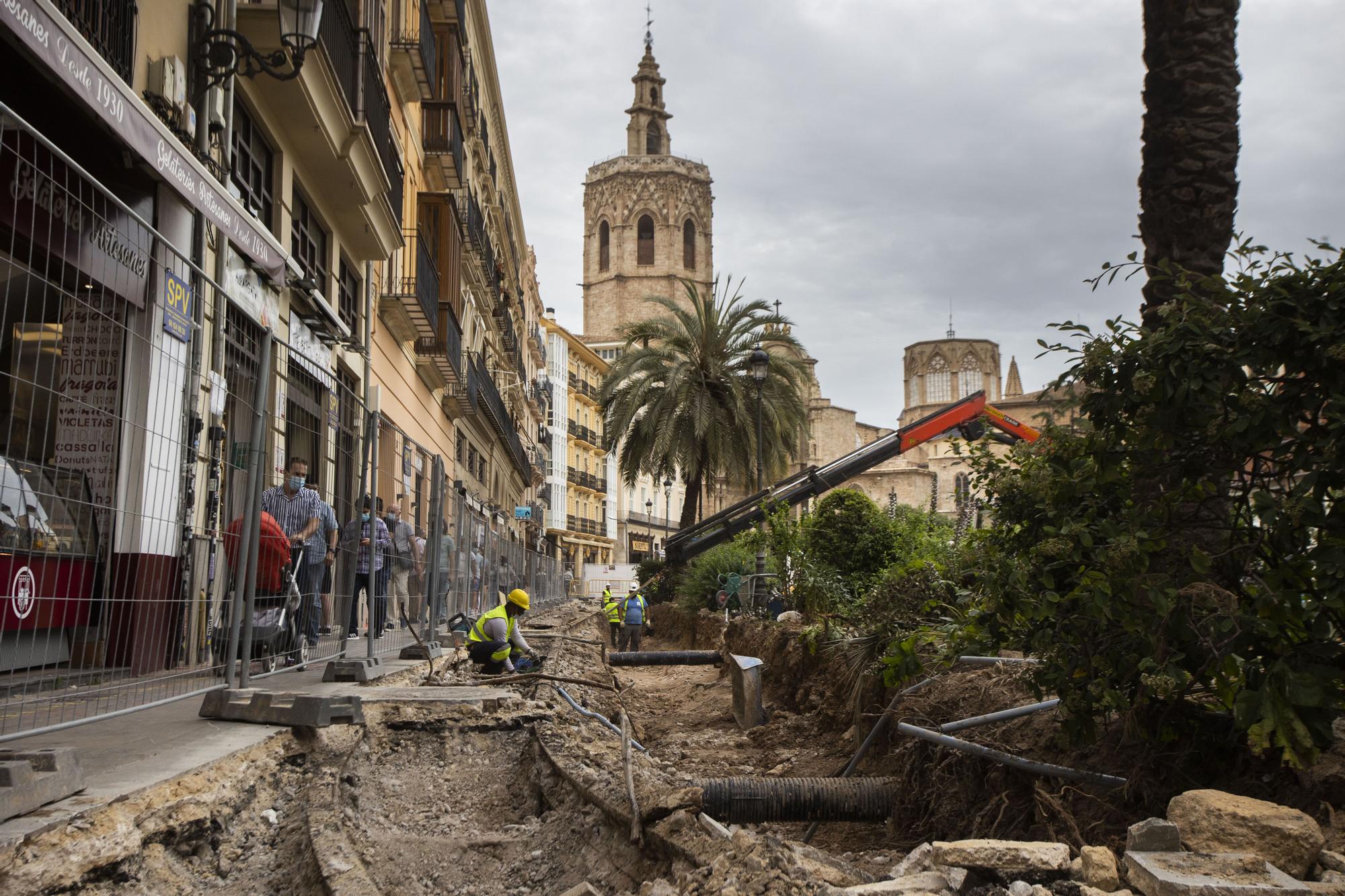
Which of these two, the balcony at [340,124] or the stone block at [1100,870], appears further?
the balcony at [340,124]

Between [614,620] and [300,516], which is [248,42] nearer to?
[300,516]

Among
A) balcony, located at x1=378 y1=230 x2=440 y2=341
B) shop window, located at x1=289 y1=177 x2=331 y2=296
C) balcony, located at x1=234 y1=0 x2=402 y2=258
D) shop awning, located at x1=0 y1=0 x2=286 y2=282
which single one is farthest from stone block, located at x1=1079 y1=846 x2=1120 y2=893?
balcony, located at x1=378 y1=230 x2=440 y2=341

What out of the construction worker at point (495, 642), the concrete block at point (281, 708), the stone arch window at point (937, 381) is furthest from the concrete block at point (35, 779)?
the stone arch window at point (937, 381)

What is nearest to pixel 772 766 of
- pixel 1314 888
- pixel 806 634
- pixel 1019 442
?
pixel 806 634

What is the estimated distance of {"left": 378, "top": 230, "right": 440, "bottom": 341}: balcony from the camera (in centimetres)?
1764

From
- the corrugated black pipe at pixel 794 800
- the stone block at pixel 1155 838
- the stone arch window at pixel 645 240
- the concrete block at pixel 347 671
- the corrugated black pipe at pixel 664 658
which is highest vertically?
the stone arch window at pixel 645 240

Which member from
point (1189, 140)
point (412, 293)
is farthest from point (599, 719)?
point (412, 293)

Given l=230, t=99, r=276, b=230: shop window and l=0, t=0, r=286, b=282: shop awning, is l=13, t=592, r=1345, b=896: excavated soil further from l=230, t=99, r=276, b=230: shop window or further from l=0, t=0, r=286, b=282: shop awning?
l=230, t=99, r=276, b=230: shop window

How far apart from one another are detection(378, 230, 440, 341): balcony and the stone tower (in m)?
67.9

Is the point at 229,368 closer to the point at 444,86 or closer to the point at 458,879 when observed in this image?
the point at 458,879

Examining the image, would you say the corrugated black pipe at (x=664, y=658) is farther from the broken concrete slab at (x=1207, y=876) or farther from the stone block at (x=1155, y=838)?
the broken concrete slab at (x=1207, y=876)

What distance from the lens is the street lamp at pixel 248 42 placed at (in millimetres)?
8453

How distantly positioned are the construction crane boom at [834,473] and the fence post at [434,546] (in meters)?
11.4

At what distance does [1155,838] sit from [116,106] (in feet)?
21.7
